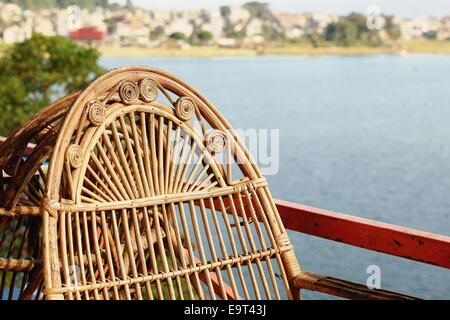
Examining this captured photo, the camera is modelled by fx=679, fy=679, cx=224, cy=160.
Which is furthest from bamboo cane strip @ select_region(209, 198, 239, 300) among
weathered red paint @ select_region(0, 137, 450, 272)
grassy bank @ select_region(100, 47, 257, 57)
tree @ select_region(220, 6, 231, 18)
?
tree @ select_region(220, 6, 231, 18)

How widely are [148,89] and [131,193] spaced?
24cm

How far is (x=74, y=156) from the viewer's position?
4.47 ft

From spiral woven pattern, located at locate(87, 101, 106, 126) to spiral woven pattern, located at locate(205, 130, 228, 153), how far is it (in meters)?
0.31

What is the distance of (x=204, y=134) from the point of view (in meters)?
1.65

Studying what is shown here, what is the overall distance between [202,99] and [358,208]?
12.4 meters

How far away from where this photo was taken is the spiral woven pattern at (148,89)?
1.51m

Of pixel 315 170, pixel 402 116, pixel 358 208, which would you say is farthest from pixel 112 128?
pixel 402 116

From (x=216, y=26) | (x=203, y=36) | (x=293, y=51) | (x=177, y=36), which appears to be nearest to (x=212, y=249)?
(x=203, y=36)

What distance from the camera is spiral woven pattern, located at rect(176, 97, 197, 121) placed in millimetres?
1587

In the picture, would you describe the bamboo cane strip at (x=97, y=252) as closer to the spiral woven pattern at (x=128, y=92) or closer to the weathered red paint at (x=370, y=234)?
the spiral woven pattern at (x=128, y=92)

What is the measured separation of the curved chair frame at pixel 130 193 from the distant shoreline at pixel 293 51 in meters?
26.2

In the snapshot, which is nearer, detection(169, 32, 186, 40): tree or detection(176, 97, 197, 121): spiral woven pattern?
detection(176, 97, 197, 121): spiral woven pattern

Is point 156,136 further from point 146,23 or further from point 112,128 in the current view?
point 146,23

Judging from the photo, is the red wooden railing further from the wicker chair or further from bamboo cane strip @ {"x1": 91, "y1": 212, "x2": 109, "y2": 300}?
bamboo cane strip @ {"x1": 91, "y1": 212, "x2": 109, "y2": 300}
